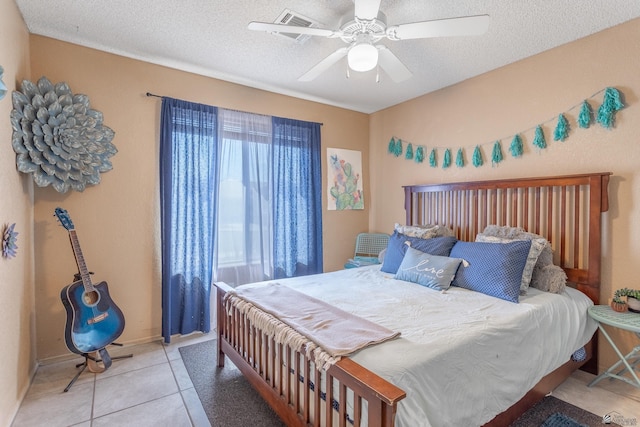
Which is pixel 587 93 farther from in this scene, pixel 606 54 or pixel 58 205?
pixel 58 205

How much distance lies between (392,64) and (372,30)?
33 centimetres

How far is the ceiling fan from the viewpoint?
1.63 m

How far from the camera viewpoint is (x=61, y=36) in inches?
94.3

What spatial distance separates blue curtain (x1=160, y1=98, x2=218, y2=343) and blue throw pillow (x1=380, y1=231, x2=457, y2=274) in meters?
1.71

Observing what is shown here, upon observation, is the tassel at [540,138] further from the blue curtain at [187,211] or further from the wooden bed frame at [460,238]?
the blue curtain at [187,211]

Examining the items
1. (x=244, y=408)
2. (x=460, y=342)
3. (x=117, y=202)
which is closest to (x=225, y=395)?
(x=244, y=408)

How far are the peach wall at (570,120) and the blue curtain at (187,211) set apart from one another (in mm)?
2336

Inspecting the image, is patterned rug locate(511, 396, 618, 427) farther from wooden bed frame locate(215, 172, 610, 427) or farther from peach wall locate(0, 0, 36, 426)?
peach wall locate(0, 0, 36, 426)

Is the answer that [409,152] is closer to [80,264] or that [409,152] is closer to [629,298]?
[629,298]

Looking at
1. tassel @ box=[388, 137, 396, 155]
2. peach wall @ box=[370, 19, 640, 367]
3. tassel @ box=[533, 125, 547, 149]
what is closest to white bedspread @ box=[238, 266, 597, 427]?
peach wall @ box=[370, 19, 640, 367]

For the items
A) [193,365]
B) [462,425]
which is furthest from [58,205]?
[462,425]

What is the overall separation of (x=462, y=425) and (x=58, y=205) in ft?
9.97

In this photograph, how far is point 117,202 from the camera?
268 cm

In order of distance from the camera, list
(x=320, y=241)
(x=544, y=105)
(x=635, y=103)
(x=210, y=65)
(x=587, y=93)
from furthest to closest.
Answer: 1. (x=320, y=241)
2. (x=210, y=65)
3. (x=544, y=105)
4. (x=587, y=93)
5. (x=635, y=103)
